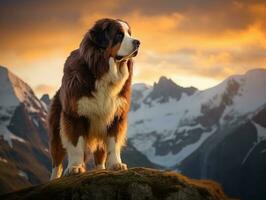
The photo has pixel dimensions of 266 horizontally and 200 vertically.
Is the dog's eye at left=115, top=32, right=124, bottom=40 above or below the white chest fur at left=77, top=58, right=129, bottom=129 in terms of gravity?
above

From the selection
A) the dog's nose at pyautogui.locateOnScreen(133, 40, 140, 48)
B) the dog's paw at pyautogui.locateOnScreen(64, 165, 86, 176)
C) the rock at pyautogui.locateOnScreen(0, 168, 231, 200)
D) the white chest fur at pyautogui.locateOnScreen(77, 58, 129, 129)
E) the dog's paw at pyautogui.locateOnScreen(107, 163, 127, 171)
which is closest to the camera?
the rock at pyautogui.locateOnScreen(0, 168, 231, 200)

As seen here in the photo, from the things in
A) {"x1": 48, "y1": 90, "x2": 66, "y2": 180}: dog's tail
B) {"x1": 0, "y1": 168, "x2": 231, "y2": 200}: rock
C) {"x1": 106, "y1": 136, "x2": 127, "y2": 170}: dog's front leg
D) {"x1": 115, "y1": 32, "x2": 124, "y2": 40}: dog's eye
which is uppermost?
{"x1": 115, "y1": 32, "x2": 124, "y2": 40}: dog's eye

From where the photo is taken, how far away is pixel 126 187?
1781cm

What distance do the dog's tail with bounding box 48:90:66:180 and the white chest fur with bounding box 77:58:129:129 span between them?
2.04 m

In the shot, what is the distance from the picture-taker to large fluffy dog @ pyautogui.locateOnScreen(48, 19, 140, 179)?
61.0 ft

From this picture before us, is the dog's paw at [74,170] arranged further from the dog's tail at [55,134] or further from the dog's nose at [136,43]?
the dog's nose at [136,43]

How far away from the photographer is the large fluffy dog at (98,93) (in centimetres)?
1858

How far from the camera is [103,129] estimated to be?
19.6m

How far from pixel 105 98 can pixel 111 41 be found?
1738 mm

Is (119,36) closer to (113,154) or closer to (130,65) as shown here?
(130,65)

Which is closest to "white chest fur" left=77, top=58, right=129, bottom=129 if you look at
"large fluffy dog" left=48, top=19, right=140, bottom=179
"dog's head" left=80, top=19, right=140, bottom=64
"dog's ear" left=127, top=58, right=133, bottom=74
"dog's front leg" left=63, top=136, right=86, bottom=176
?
"large fluffy dog" left=48, top=19, right=140, bottom=179

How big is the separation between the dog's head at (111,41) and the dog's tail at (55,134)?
2.63 metres

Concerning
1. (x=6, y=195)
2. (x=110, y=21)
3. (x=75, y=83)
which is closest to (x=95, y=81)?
(x=75, y=83)

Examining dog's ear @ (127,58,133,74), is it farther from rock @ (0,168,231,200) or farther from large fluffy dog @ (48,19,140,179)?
rock @ (0,168,231,200)
